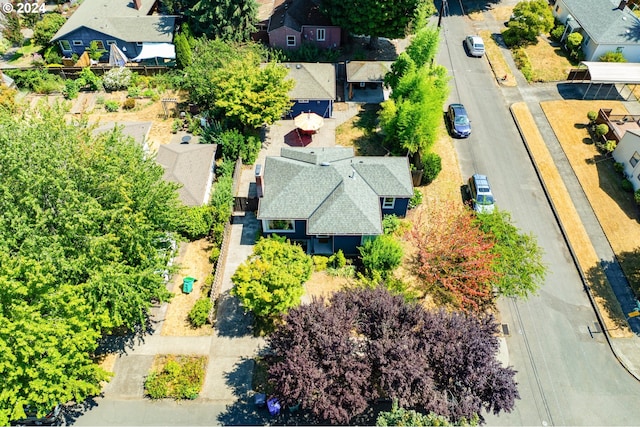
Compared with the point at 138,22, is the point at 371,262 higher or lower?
lower

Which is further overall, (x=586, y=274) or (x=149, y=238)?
(x=586, y=274)

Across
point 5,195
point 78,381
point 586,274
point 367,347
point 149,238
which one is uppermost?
point 5,195

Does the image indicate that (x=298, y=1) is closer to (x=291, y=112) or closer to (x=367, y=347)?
(x=291, y=112)

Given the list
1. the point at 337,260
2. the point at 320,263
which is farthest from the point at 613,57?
the point at 320,263

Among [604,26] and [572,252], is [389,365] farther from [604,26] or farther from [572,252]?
[604,26]

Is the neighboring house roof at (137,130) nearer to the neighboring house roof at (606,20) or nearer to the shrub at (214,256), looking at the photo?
the shrub at (214,256)

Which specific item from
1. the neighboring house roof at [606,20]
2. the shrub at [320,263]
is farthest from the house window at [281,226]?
the neighboring house roof at [606,20]

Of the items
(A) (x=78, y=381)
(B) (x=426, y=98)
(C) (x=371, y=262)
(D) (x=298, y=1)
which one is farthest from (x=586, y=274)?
(D) (x=298, y=1)

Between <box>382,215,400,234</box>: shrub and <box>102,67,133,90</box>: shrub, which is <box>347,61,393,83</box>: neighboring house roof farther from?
<box>102,67,133,90</box>: shrub

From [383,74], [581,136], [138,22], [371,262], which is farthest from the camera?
[138,22]
